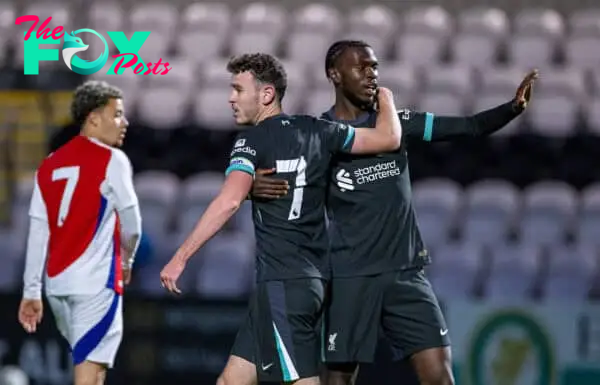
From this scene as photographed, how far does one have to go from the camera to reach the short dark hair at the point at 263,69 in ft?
21.5

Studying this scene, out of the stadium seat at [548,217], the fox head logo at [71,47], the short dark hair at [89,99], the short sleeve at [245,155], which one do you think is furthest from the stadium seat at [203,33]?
the short sleeve at [245,155]

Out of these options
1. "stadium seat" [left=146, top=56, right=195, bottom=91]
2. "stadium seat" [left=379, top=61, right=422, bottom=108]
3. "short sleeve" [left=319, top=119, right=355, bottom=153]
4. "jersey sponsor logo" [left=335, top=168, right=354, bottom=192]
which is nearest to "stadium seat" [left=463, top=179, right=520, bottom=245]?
"stadium seat" [left=379, top=61, right=422, bottom=108]

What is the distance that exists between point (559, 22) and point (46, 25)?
4.57 meters

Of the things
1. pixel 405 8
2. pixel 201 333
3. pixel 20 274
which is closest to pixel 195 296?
pixel 201 333

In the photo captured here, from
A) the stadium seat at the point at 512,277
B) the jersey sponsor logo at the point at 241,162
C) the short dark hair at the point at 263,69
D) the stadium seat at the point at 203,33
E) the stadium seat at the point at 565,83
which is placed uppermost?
the stadium seat at the point at 203,33

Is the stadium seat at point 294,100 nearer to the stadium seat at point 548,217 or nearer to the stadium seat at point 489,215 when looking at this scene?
the stadium seat at point 489,215

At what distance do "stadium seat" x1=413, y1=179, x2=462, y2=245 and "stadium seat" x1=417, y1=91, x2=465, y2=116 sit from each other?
84 centimetres

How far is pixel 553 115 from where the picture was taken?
11961mm

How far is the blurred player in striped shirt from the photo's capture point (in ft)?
24.6

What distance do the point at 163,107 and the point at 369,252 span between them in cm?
581

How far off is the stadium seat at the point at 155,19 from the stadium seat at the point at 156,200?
6.19 feet

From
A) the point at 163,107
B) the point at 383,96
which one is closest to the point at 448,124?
the point at 383,96

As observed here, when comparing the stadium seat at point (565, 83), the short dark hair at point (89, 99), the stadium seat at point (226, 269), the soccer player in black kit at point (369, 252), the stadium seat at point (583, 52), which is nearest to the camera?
the soccer player in black kit at point (369, 252)

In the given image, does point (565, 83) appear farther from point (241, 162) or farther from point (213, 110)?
point (241, 162)
